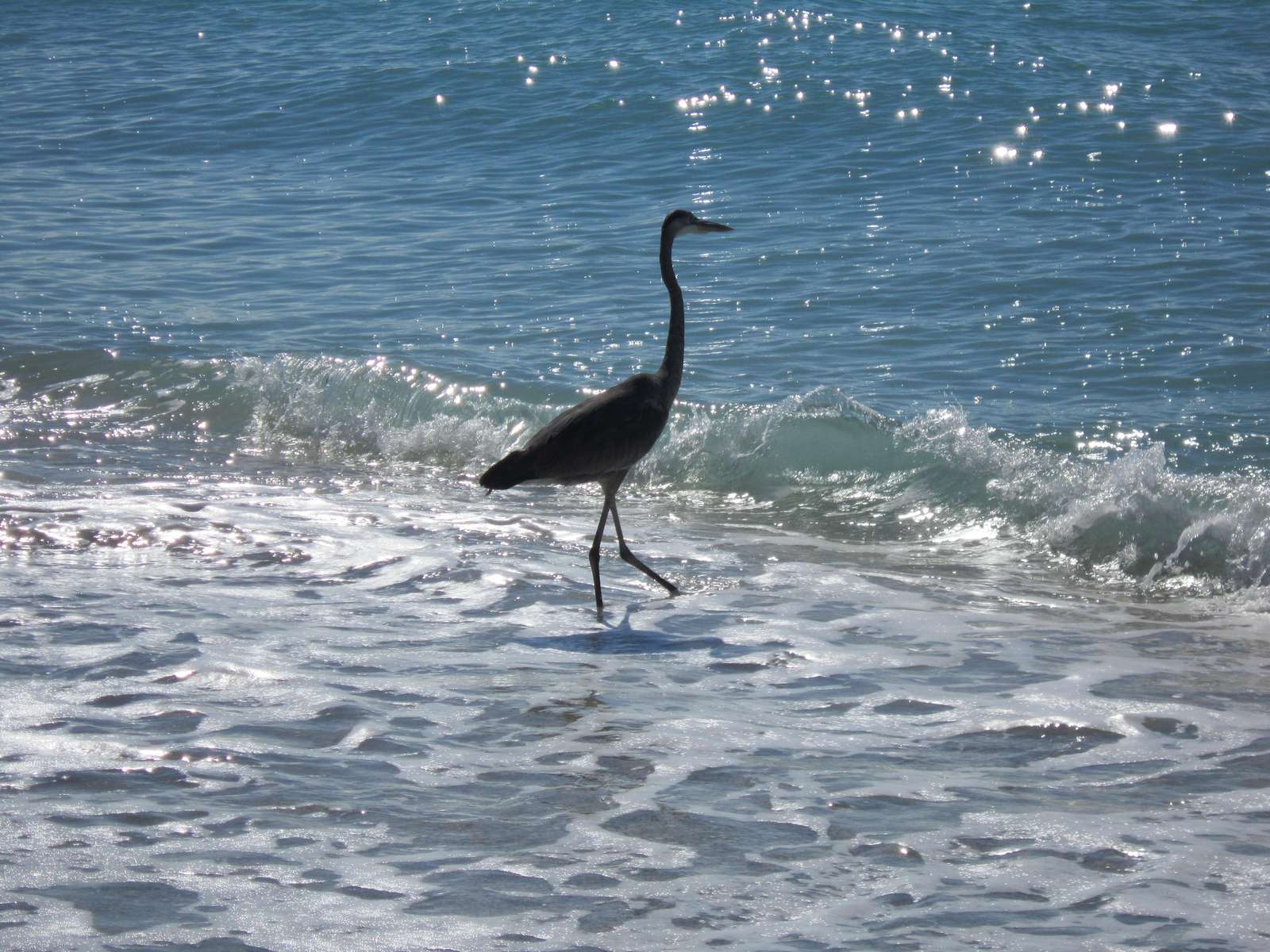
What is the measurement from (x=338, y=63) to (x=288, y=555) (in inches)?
718

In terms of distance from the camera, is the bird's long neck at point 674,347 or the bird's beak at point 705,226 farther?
the bird's beak at point 705,226

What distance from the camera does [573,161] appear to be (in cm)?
1911

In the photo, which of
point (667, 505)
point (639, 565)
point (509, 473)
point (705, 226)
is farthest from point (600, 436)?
point (667, 505)

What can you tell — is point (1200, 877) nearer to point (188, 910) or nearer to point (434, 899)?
point (434, 899)

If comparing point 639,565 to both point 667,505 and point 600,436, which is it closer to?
point 600,436

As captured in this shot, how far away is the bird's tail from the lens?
7.27 meters

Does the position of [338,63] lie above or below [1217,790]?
above

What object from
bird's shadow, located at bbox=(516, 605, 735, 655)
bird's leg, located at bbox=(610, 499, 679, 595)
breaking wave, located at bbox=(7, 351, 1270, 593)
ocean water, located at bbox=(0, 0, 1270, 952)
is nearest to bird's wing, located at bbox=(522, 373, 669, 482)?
bird's leg, located at bbox=(610, 499, 679, 595)

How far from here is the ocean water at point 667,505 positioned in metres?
4.38

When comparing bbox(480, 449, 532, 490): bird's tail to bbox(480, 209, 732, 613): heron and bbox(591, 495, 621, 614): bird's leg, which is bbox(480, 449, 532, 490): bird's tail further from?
bbox(591, 495, 621, 614): bird's leg

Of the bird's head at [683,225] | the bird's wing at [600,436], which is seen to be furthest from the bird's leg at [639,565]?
the bird's head at [683,225]

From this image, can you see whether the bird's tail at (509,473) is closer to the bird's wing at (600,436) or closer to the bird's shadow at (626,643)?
the bird's wing at (600,436)

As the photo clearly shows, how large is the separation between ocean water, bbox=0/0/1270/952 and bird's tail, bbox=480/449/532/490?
597 millimetres

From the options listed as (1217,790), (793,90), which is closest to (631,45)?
(793,90)
